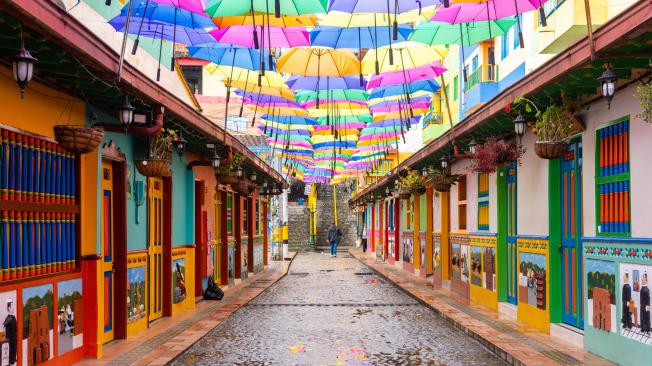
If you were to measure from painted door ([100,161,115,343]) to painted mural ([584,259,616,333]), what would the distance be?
22.3 feet

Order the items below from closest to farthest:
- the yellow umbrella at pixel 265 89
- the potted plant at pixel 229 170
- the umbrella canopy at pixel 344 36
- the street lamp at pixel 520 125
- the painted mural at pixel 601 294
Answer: the painted mural at pixel 601 294 → the street lamp at pixel 520 125 → the umbrella canopy at pixel 344 36 → the potted plant at pixel 229 170 → the yellow umbrella at pixel 265 89

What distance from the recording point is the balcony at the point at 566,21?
1401cm

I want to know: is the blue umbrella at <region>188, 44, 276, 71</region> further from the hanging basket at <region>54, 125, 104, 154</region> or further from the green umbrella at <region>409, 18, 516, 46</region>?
the hanging basket at <region>54, 125, 104, 154</region>

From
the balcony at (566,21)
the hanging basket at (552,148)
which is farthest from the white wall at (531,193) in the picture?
A: the balcony at (566,21)

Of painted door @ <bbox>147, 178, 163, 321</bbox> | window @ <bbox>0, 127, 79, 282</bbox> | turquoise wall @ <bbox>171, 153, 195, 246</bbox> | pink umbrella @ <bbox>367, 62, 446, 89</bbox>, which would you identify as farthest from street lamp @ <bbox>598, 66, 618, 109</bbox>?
pink umbrella @ <bbox>367, 62, 446, 89</bbox>

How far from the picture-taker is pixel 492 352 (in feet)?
33.8

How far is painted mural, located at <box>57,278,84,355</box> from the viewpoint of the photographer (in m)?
8.65

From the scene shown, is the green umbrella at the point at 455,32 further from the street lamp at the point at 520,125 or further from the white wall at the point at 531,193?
the street lamp at the point at 520,125

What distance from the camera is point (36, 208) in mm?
8039

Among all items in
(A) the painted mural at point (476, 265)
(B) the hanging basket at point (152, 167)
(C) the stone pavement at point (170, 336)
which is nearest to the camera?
(C) the stone pavement at point (170, 336)

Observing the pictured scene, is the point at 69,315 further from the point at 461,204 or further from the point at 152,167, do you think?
the point at 461,204

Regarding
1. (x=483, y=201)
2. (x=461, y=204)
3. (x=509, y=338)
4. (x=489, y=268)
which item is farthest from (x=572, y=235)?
(x=461, y=204)

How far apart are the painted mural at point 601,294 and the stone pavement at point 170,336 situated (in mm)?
5609

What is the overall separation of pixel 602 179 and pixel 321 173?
1840 inches
